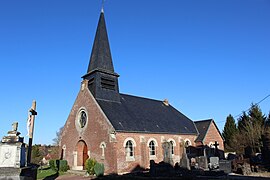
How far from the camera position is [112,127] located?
65.6 feet

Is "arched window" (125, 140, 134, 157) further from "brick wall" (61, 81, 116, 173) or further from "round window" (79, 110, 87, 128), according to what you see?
"round window" (79, 110, 87, 128)

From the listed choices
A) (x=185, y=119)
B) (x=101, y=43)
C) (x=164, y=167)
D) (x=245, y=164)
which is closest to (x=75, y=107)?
(x=101, y=43)

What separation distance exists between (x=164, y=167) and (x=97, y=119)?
7.94 meters

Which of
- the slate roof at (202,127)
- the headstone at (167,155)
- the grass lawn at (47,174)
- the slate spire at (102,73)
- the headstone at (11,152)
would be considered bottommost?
the grass lawn at (47,174)

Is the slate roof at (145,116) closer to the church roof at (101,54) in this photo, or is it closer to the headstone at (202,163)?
the church roof at (101,54)

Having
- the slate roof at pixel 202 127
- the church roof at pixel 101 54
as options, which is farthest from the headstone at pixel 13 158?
the slate roof at pixel 202 127

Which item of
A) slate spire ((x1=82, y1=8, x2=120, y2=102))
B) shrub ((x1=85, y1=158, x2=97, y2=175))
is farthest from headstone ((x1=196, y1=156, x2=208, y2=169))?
slate spire ((x1=82, y1=8, x2=120, y2=102))

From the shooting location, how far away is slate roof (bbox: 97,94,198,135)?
71.8 ft

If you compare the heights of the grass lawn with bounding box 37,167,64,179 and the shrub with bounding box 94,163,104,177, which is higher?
the shrub with bounding box 94,163,104,177

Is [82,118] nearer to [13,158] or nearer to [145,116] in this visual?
[145,116]

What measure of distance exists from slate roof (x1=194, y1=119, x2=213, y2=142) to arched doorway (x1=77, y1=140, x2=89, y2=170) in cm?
1357

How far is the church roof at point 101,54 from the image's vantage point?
24812 mm

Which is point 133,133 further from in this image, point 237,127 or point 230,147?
point 237,127

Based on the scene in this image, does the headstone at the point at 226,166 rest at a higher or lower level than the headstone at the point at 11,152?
lower
